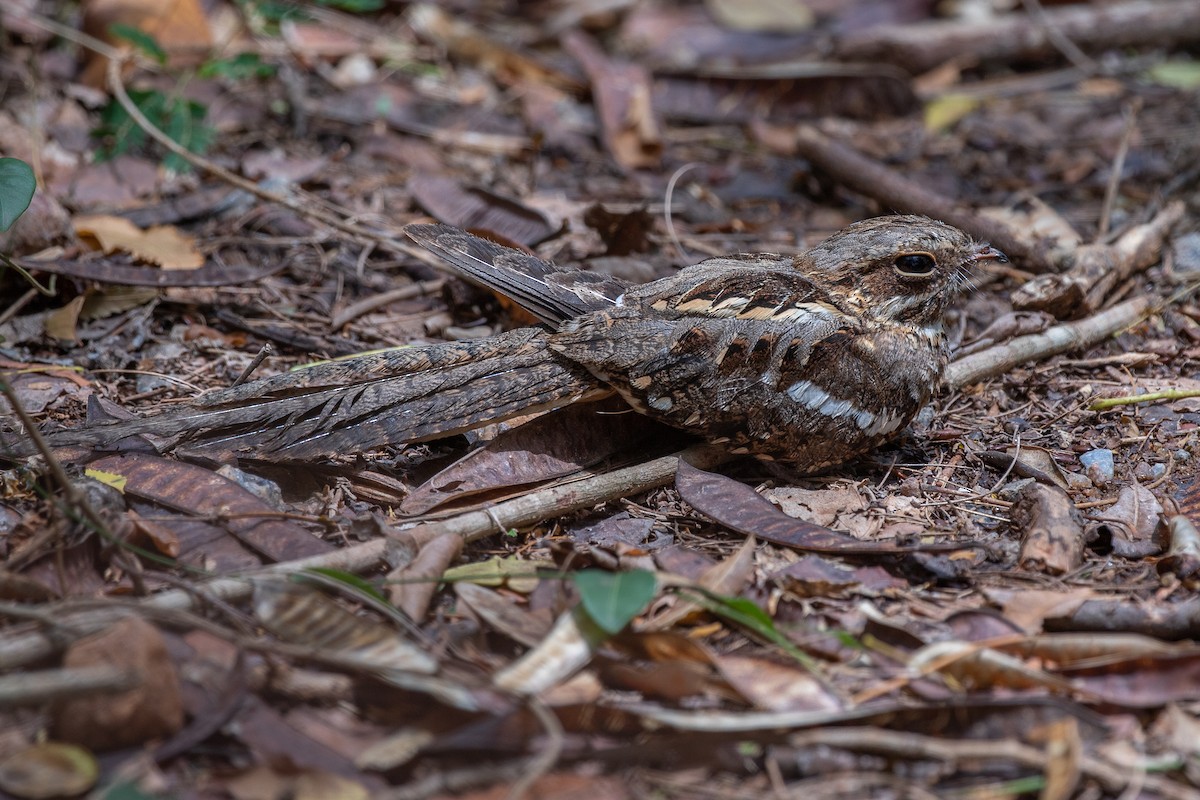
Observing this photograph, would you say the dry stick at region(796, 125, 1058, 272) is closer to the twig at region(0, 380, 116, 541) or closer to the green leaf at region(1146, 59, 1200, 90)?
the green leaf at region(1146, 59, 1200, 90)

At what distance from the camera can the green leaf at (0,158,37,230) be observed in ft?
9.88

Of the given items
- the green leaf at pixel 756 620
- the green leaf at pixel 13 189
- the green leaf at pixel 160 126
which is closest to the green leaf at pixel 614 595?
the green leaf at pixel 756 620

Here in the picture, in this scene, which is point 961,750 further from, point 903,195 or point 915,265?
point 903,195

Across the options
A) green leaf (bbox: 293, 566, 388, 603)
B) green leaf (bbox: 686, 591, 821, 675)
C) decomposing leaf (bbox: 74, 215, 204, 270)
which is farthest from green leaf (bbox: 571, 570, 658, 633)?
decomposing leaf (bbox: 74, 215, 204, 270)

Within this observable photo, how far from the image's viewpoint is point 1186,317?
4.25m

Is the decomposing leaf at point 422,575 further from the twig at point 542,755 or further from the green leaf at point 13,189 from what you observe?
the green leaf at point 13,189

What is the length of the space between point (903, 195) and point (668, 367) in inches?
83.6

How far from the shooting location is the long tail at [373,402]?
3.03m

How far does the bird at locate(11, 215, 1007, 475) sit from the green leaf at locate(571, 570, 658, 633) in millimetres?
939

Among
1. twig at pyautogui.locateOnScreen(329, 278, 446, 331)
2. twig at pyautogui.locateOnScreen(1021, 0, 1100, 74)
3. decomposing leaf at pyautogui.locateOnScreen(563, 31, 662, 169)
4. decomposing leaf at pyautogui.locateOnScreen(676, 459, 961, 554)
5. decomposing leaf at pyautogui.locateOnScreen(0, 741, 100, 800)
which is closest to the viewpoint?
decomposing leaf at pyautogui.locateOnScreen(0, 741, 100, 800)

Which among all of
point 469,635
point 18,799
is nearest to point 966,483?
point 469,635

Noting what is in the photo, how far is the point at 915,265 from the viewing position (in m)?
3.58

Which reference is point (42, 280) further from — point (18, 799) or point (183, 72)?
point (18, 799)

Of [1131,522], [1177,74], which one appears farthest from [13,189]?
[1177,74]
